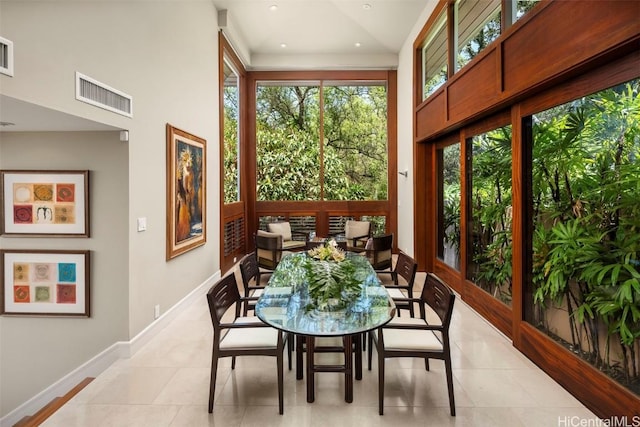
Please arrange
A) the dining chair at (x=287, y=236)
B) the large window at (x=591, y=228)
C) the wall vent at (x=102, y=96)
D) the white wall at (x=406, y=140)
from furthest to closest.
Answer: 1. the dining chair at (x=287, y=236)
2. the white wall at (x=406, y=140)
3. the wall vent at (x=102, y=96)
4. the large window at (x=591, y=228)

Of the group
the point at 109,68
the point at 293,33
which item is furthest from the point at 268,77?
the point at 109,68

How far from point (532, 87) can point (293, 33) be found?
4.95 metres

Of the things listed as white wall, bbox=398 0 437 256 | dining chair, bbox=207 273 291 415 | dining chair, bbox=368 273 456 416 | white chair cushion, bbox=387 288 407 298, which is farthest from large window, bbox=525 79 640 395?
white wall, bbox=398 0 437 256

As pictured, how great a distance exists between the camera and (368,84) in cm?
768

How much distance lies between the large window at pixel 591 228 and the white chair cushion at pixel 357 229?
159 inches

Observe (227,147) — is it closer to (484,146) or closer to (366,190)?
(366,190)

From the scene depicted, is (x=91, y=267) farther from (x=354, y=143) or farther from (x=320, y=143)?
(x=354, y=143)

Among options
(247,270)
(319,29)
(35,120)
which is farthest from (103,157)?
(319,29)

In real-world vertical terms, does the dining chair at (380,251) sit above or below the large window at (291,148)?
below

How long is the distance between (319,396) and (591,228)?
86.7 inches

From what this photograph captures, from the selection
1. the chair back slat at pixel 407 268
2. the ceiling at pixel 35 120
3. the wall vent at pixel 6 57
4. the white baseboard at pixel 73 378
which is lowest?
the white baseboard at pixel 73 378

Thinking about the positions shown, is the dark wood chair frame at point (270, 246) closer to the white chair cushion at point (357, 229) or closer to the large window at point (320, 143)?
the white chair cushion at point (357, 229)

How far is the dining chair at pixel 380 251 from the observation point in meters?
4.57

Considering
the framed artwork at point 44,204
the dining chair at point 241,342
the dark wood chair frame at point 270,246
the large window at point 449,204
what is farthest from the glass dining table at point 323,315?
the large window at point 449,204
